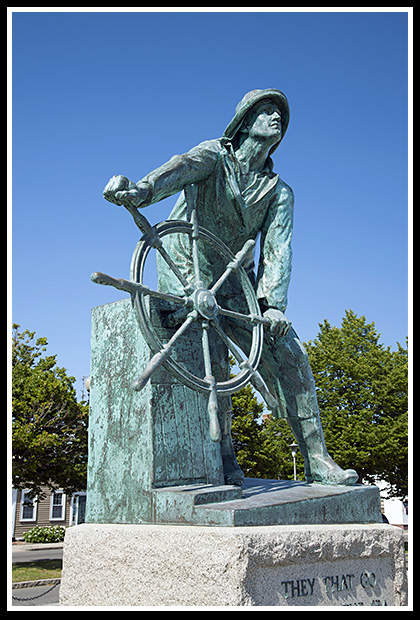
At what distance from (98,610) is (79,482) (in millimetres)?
13744

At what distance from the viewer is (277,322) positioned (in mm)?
3811

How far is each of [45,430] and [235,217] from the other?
45.2ft

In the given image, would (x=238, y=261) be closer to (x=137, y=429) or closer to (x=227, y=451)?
(x=137, y=429)

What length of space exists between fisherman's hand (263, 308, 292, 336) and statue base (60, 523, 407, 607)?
1.22 metres

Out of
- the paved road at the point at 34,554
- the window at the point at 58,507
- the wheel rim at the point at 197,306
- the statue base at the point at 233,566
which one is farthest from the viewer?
the window at the point at 58,507

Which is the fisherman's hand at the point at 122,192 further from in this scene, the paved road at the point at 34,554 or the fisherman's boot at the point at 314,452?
the paved road at the point at 34,554

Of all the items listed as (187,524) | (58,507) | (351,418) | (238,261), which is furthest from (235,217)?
(58,507)

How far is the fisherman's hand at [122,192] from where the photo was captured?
3.11 metres

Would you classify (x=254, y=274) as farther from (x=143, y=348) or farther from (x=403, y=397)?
(x=403, y=397)

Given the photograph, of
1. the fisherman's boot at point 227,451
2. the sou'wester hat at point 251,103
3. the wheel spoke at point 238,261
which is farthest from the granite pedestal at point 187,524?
the sou'wester hat at point 251,103

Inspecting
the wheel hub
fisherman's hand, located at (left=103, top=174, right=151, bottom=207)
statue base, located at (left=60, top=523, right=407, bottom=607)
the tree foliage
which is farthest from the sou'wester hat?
the tree foliage

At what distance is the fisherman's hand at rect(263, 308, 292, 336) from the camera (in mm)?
3809

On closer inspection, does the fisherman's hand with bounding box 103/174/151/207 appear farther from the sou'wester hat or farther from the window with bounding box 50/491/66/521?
the window with bounding box 50/491/66/521

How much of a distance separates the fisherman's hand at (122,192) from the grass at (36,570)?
39.6 ft
